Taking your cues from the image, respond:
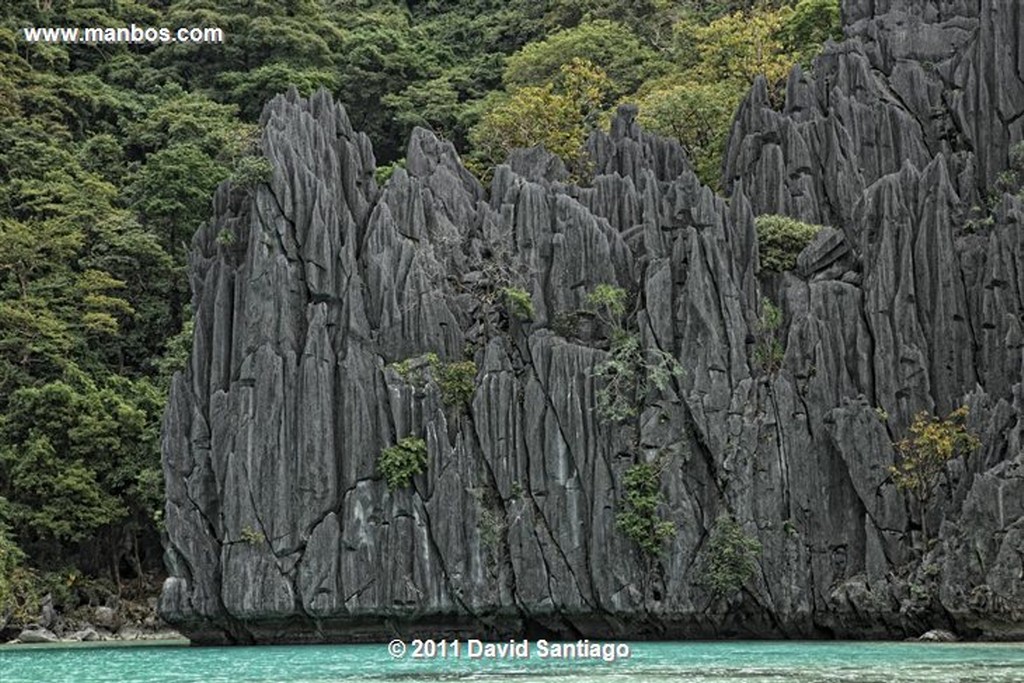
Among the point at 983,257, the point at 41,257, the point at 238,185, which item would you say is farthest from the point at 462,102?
the point at 983,257

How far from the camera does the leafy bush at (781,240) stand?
45.5 metres

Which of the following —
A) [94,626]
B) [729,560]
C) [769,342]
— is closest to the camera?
[729,560]

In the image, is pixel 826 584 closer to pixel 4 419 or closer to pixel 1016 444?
pixel 1016 444

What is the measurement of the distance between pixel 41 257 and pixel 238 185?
15406mm

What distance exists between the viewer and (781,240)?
4581cm

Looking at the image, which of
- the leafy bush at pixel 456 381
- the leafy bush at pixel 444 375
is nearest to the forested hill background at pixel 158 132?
the leafy bush at pixel 444 375

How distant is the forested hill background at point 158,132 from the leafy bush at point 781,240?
9353mm

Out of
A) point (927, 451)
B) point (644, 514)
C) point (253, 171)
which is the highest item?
point (253, 171)

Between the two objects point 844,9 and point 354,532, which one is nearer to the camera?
point 354,532

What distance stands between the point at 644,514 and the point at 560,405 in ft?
12.7

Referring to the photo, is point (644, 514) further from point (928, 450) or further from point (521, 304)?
point (928, 450)

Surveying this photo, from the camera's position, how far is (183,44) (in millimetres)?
76375

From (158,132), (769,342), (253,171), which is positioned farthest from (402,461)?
(158,132)

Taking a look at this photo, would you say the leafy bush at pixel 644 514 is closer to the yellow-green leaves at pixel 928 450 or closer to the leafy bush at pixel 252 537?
the yellow-green leaves at pixel 928 450
